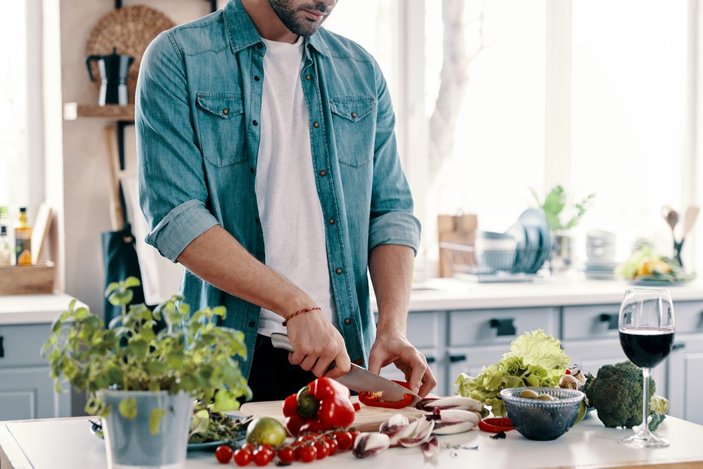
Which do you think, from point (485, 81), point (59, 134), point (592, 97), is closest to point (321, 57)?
point (59, 134)

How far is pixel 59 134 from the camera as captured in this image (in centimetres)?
361

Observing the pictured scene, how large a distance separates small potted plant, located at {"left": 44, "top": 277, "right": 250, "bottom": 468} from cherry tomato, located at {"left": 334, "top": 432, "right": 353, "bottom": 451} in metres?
0.34

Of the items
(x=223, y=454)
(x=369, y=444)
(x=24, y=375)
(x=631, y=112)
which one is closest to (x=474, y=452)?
(x=369, y=444)

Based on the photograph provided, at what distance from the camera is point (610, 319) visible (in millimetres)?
3771

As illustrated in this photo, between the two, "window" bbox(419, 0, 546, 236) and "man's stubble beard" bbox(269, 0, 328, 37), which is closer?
"man's stubble beard" bbox(269, 0, 328, 37)

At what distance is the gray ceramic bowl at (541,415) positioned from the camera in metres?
1.66

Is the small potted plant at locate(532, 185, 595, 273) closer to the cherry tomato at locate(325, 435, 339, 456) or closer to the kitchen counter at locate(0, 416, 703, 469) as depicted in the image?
the kitchen counter at locate(0, 416, 703, 469)

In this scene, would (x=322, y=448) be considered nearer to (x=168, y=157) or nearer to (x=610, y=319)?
(x=168, y=157)

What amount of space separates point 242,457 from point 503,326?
2.22 metres

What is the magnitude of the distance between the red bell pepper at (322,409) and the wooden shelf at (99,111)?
2.04 m

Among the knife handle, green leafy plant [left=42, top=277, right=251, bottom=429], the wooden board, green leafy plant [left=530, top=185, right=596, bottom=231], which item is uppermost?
green leafy plant [left=530, top=185, right=596, bottom=231]

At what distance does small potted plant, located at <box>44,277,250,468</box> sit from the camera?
4.11 ft

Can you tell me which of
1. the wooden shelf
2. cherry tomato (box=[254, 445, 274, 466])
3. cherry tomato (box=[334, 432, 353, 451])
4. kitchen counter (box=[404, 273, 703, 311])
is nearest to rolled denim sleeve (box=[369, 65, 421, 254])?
cherry tomato (box=[334, 432, 353, 451])

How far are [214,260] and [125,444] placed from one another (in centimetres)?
68
